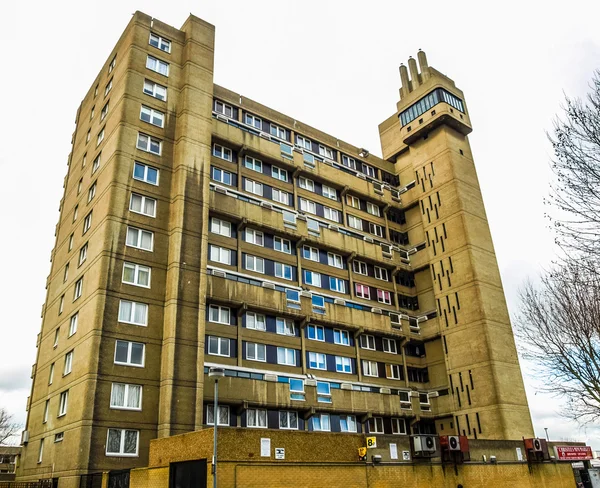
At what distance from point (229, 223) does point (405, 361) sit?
20.1m

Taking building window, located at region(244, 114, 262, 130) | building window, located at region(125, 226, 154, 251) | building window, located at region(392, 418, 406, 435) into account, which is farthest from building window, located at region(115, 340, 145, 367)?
building window, located at region(244, 114, 262, 130)

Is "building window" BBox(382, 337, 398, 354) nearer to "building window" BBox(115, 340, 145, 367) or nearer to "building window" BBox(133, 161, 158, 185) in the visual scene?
"building window" BBox(115, 340, 145, 367)

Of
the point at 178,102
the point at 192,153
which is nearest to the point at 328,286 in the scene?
the point at 192,153

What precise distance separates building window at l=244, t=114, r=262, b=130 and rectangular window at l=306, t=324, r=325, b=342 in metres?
18.6

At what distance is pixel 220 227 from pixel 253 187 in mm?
5981

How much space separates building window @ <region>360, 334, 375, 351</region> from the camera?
45688 millimetres

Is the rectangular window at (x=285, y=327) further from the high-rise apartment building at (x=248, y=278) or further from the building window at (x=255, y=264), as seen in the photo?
the building window at (x=255, y=264)

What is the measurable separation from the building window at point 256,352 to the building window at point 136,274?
864 cm

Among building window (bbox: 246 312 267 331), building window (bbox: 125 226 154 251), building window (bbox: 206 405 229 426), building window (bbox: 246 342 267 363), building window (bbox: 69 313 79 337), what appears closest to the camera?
building window (bbox: 206 405 229 426)

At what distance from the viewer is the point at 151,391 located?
1244 inches

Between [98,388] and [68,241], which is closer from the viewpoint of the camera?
[98,388]

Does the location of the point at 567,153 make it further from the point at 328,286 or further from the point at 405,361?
the point at 405,361

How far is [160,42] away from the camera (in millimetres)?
42375

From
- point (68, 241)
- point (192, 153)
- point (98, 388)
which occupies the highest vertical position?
point (192, 153)
